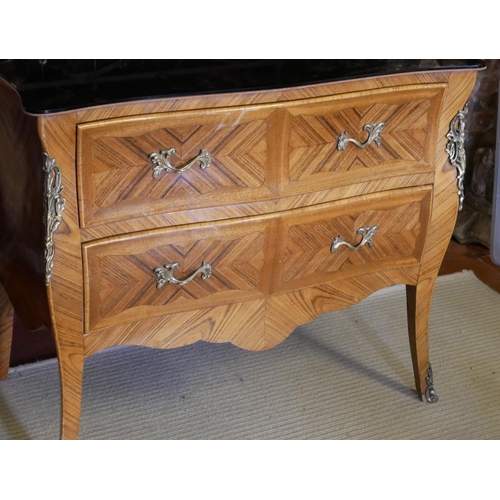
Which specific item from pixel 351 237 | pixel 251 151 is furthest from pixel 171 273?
pixel 351 237

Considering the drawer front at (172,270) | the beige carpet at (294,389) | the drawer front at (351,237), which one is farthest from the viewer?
the beige carpet at (294,389)

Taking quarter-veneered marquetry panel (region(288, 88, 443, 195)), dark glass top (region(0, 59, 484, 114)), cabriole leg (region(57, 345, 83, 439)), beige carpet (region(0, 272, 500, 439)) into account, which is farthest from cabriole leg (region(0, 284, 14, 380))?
quarter-veneered marquetry panel (region(288, 88, 443, 195))

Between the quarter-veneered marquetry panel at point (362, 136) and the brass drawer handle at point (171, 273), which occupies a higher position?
the quarter-veneered marquetry panel at point (362, 136)

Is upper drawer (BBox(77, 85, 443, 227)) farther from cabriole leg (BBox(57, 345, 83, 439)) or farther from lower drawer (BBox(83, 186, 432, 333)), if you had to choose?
cabriole leg (BBox(57, 345, 83, 439))

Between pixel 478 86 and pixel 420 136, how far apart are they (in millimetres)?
1055

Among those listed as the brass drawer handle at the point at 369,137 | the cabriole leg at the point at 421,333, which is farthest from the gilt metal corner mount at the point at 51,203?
the cabriole leg at the point at 421,333

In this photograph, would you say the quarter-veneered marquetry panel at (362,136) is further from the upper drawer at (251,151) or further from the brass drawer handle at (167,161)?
the brass drawer handle at (167,161)

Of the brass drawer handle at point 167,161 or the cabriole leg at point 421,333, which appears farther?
the cabriole leg at point 421,333

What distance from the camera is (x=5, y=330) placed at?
6.03ft

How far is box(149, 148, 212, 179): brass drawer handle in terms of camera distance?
1.35 m

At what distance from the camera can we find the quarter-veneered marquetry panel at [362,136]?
4.77 feet

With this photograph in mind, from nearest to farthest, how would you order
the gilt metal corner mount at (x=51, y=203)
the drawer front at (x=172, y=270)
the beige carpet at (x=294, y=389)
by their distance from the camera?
the gilt metal corner mount at (x=51, y=203), the drawer front at (x=172, y=270), the beige carpet at (x=294, y=389)

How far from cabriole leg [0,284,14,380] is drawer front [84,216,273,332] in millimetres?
440

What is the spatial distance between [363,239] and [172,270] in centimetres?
42
